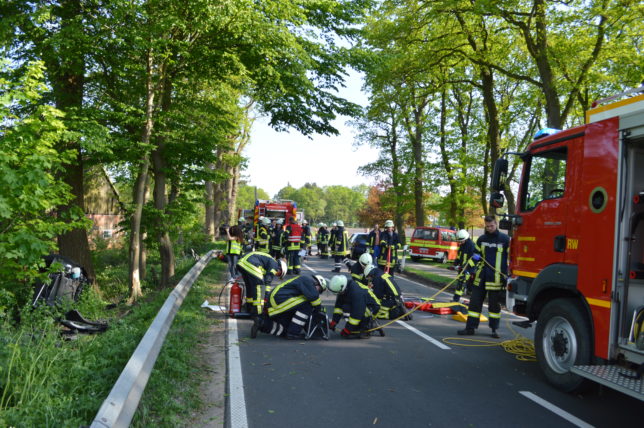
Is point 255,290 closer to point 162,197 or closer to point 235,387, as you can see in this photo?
point 235,387

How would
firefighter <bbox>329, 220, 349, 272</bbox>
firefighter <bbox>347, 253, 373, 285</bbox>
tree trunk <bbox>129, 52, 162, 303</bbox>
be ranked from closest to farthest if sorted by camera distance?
firefighter <bbox>347, 253, 373, 285</bbox> → tree trunk <bbox>129, 52, 162, 303</bbox> → firefighter <bbox>329, 220, 349, 272</bbox>

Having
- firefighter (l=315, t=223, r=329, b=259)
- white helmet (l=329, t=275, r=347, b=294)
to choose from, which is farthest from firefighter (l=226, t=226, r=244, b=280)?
firefighter (l=315, t=223, r=329, b=259)

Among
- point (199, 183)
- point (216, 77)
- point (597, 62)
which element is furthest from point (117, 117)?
point (597, 62)

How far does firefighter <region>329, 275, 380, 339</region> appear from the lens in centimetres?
699

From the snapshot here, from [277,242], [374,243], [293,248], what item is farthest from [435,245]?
[374,243]

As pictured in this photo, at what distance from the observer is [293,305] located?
7.05 metres

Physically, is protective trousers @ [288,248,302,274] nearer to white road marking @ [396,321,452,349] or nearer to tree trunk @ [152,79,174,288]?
tree trunk @ [152,79,174,288]

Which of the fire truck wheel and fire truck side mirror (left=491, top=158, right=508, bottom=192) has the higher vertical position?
fire truck side mirror (left=491, top=158, right=508, bottom=192)

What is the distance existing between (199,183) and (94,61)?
5.41 m

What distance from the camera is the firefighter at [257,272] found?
774 centimetres

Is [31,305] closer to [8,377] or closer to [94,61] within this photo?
[8,377]

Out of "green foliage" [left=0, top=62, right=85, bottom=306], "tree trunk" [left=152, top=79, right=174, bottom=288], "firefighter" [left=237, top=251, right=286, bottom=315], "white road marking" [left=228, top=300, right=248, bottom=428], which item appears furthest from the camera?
"tree trunk" [left=152, top=79, right=174, bottom=288]

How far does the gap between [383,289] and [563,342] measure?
3399 mm

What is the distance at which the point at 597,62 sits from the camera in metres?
14.2
